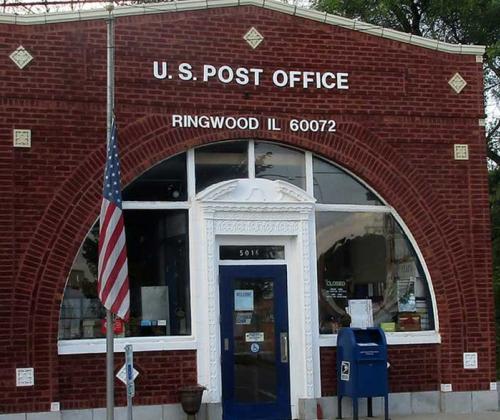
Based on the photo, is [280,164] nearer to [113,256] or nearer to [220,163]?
[220,163]

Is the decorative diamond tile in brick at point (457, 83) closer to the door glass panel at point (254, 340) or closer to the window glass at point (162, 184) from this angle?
the door glass panel at point (254, 340)

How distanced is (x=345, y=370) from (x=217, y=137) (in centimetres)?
373

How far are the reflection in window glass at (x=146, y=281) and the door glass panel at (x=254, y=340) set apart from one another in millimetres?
769

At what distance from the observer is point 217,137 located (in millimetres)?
12320

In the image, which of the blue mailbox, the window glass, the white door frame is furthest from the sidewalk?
the window glass

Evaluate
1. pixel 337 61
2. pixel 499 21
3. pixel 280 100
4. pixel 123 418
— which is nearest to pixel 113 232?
pixel 123 418

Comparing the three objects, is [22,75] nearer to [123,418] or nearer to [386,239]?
[123,418]

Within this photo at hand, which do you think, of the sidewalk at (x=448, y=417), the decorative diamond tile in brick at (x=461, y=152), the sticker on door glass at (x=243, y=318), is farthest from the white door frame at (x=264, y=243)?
the decorative diamond tile in brick at (x=461, y=152)

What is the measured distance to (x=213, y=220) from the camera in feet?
39.7

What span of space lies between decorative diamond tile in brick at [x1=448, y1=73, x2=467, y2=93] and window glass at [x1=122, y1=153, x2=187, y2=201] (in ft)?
14.5

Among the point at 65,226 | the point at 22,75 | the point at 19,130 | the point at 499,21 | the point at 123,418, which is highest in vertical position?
the point at 499,21

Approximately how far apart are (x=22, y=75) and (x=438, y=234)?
6466 mm

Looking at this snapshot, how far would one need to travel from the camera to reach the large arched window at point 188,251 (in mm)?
11836

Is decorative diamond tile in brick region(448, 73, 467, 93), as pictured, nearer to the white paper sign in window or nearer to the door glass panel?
the white paper sign in window
